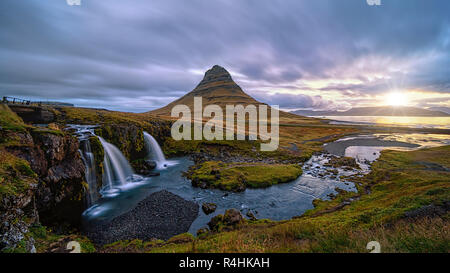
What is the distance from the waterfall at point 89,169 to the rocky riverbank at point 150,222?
5.84 metres

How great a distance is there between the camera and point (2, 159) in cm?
1180

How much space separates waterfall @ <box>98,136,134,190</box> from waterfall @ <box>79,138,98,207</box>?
3164 millimetres

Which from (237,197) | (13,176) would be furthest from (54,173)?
(237,197)

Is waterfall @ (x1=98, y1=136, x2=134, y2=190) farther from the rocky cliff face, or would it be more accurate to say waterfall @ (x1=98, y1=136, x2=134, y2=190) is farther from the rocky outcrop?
the rocky outcrop

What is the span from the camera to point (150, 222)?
18281 millimetres

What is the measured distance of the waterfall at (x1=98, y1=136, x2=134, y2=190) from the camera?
26870mm

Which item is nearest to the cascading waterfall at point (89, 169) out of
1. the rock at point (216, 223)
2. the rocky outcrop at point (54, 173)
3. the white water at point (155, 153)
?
the rocky outcrop at point (54, 173)

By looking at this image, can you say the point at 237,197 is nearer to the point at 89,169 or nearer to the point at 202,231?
the point at 202,231

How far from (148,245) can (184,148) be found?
4240cm

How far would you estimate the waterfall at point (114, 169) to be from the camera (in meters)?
26.9

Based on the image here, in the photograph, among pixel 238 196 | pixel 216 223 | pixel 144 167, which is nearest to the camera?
pixel 216 223

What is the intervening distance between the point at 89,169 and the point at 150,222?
1195cm

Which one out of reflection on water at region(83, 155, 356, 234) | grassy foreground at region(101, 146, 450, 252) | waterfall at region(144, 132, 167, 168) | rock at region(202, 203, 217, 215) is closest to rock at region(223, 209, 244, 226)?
grassy foreground at region(101, 146, 450, 252)

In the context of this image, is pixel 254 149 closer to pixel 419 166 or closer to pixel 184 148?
Answer: pixel 184 148
